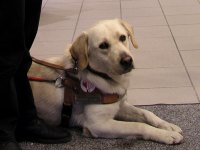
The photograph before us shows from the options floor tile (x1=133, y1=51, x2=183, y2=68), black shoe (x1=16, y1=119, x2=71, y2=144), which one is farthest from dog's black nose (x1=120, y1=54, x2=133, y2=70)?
floor tile (x1=133, y1=51, x2=183, y2=68)

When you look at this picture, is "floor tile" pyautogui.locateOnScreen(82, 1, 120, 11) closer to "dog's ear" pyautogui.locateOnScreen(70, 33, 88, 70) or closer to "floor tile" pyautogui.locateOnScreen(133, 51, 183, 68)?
"floor tile" pyautogui.locateOnScreen(133, 51, 183, 68)

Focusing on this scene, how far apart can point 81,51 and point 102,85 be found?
0.19 metres

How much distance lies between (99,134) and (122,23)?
537 millimetres

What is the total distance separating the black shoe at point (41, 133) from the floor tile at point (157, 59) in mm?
968

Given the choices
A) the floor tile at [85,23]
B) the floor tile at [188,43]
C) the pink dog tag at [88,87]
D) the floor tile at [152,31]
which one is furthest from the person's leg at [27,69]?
the floor tile at [85,23]

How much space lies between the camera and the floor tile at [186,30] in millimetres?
3182

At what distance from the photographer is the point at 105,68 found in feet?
5.73

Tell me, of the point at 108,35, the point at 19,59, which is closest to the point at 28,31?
the point at 19,59

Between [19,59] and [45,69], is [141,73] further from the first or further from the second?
[19,59]

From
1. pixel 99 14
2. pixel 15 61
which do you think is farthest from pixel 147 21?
pixel 15 61

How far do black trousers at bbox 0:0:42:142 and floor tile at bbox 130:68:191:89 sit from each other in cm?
79

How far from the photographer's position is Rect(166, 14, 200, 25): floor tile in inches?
136

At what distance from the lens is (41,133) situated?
1.84 m

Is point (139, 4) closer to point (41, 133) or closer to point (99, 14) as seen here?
point (99, 14)
